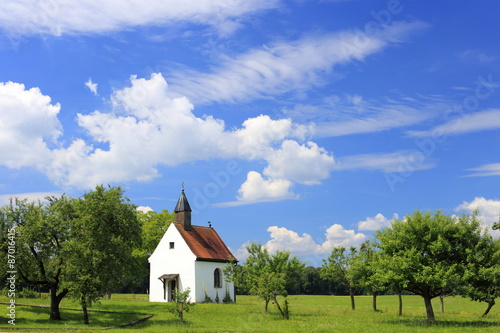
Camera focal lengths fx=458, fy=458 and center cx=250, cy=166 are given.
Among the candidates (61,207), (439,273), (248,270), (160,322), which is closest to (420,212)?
(439,273)

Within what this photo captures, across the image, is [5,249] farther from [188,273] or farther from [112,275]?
[188,273]

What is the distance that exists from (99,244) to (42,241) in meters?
4.12

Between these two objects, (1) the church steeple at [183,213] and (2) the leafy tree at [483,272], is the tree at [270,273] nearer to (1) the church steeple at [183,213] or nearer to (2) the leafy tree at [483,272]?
(2) the leafy tree at [483,272]

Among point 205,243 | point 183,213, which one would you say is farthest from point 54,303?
point 205,243

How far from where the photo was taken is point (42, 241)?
1313 inches

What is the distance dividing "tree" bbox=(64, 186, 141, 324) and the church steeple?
20.2 meters

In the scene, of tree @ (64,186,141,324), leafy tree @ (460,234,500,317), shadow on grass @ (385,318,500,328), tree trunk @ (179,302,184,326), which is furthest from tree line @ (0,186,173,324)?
leafy tree @ (460,234,500,317)

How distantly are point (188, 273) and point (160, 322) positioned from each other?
20.8 m

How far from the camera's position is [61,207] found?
3419 cm

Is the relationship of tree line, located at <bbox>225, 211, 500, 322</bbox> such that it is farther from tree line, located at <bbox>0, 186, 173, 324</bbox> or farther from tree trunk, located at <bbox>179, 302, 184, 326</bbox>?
tree line, located at <bbox>0, 186, 173, 324</bbox>

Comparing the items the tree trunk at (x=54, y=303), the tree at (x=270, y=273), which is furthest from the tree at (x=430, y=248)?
the tree trunk at (x=54, y=303)

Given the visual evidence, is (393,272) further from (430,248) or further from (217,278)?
(217,278)

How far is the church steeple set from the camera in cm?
5731

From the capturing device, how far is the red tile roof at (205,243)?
5475 centimetres
